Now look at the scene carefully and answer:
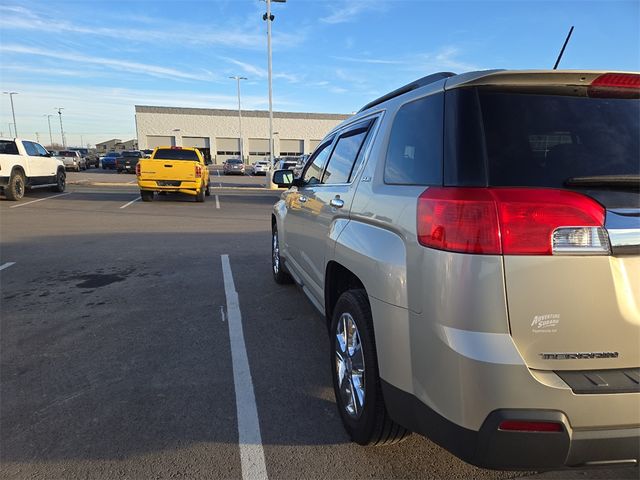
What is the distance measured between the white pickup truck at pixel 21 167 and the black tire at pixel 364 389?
1536 cm

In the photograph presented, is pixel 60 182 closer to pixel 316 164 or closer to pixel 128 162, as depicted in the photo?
pixel 316 164

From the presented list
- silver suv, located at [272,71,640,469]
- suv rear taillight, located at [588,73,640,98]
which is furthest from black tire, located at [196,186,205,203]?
suv rear taillight, located at [588,73,640,98]

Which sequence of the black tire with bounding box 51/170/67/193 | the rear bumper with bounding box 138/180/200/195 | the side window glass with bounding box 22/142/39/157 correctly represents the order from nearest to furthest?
1. the side window glass with bounding box 22/142/39/157
2. the rear bumper with bounding box 138/180/200/195
3. the black tire with bounding box 51/170/67/193

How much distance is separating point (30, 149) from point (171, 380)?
52.3 ft

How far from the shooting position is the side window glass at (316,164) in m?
3.97

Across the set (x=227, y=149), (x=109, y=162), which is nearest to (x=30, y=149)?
(x=109, y=162)

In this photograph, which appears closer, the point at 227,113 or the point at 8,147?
the point at 8,147

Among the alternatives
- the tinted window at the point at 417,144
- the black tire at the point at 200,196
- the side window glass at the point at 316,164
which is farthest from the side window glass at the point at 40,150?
the tinted window at the point at 417,144

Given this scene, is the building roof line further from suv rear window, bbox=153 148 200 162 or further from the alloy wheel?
the alloy wheel

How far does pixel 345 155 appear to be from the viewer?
3.34 m

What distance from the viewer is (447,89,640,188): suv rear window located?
1.80m

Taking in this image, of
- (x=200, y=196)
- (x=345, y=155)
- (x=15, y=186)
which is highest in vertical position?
(x=345, y=155)

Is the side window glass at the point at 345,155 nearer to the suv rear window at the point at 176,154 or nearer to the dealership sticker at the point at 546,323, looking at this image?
the dealership sticker at the point at 546,323

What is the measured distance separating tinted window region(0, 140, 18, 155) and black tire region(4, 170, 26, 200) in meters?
0.63
